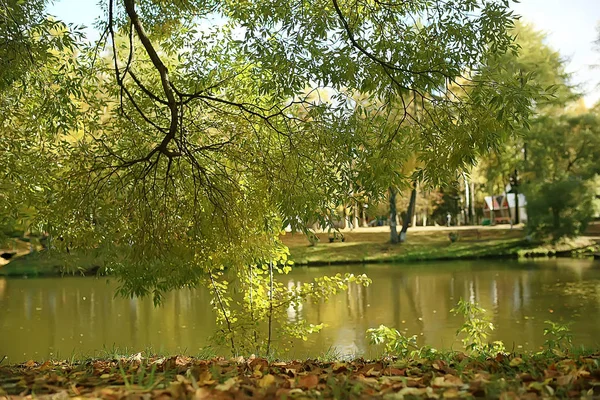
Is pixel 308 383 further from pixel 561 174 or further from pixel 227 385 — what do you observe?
pixel 561 174

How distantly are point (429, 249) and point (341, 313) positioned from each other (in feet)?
49.7

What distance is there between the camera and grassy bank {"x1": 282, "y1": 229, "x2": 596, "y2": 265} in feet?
80.6

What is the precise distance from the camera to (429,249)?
2600cm

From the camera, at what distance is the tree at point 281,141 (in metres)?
4.34

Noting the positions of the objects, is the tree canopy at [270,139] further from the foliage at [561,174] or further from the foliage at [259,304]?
the foliage at [561,174]

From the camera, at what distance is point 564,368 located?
2742mm

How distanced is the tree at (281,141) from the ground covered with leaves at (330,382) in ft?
5.19

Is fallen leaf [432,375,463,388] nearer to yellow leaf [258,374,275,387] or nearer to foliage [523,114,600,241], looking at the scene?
yellow leaf [258,374,275,387]

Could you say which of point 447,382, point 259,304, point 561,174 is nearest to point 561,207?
point 561,174

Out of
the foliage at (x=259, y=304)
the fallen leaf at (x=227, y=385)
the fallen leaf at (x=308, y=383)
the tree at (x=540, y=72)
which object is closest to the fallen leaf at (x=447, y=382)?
the fallen leaf at (x=308, y=383)

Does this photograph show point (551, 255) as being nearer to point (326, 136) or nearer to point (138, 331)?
point (138, 331)

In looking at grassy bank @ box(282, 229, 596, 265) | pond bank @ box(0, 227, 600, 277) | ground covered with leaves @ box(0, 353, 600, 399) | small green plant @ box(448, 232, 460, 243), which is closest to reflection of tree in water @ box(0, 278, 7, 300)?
pond bank @ box(0, 227, 600, 277)

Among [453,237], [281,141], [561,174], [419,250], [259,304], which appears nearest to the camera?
[281,141]

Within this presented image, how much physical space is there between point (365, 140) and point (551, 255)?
2229 centimetres
